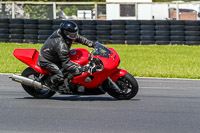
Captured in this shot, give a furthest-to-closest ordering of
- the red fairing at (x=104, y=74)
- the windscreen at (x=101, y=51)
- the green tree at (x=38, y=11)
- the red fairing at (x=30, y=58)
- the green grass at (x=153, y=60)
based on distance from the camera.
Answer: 1. the green tree at (x=38, y=11)
2. the green grass at (x=153, y=60)
3. the red fairing at (x=30, y=58)
4. the windscreen at (x=101, y=51)
5. the red fairing at (x=104, y=74)

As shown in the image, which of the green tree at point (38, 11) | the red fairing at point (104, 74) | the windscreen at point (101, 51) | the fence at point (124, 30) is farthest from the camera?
the green tree at point (38, 11)

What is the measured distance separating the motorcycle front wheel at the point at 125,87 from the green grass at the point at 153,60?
4287 mm

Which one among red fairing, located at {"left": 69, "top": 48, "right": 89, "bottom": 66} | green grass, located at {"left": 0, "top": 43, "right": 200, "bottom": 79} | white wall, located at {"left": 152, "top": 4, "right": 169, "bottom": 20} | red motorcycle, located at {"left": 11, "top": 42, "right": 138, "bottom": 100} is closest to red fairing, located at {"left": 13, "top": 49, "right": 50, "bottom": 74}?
red motorcycle, located at {"left": 11, "top": 42, "right": 138, "bottom": 100}

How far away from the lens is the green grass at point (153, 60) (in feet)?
44.7

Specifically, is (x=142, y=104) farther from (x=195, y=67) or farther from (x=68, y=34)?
(x=195, y=67)

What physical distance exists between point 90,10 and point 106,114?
1721cm

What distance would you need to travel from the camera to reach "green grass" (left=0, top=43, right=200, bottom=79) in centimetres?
1363

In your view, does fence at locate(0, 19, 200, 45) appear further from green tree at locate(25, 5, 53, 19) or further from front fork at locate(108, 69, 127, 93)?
front fork at locate(108, 69, 127, 93)

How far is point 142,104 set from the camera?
8484 millimetres

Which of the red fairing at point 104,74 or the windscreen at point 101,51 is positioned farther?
the windscreen at point 101,51

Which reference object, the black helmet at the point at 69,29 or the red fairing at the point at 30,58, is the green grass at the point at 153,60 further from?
the black helmet at the point at 69,29

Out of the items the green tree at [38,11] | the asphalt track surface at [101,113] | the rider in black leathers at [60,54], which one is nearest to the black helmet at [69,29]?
the rider in black leathers at [60,54]

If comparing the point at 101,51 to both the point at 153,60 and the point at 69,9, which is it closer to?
the point at 153,60

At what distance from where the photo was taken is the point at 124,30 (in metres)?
21.6
